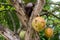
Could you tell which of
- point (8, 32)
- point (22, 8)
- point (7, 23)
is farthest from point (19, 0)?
point (7, 23)

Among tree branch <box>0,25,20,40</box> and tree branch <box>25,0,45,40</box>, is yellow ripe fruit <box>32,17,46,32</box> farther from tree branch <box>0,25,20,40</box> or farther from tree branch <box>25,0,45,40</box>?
tree branch <box>0,25,20,40</box>

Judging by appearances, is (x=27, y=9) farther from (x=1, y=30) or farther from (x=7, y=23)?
(x=7, y=23)

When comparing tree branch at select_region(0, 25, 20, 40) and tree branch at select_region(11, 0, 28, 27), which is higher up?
tree branch at select_region(11, 0, 28, 27)

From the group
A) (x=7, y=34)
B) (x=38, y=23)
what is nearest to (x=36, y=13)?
(x=38, y=23)

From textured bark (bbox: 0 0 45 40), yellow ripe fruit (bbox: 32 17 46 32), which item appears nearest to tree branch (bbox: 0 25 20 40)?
textured bark (bbox: 0 0 45 40)

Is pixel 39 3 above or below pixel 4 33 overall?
above

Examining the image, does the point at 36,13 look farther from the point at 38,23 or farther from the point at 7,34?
the point at 7,34

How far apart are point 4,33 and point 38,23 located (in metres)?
0.21

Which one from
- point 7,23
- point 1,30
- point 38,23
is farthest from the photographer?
point 7,23

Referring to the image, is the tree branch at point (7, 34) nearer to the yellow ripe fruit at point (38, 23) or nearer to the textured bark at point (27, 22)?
the textured bark at point (27, 22)

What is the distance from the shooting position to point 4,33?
2.82ft

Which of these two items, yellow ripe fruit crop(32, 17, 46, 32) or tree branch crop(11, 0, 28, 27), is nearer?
yellow ripe fruit crop(32, 17, 46, 32)

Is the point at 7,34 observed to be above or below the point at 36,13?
below

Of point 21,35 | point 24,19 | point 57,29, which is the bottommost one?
point 57,29
